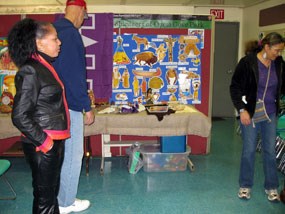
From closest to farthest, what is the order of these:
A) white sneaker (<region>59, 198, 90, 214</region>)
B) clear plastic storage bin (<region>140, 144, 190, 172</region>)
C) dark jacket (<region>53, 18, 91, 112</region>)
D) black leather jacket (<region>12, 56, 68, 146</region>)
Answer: black leather jacket (<region>12, 56, 68, 146</region>), dark jacket (<region>53, 18, 91, 112</region>), white sneaker (<region>59, 198, 90, 214</region>), clear plastic storage bin (<region>140, 144, 190, 172</region>)

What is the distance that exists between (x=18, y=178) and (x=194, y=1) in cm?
426

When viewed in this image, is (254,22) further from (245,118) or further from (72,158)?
(72,158)

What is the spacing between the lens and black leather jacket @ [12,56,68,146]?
1.47m

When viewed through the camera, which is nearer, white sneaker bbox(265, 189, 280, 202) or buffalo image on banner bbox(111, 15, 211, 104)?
white sneaker bbox(265, 189, 280, 202)

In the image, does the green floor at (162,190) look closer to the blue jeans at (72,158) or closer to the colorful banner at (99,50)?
the blue jeans at (72,158)

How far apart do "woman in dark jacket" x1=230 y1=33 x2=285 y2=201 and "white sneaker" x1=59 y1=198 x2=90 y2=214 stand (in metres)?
1.34

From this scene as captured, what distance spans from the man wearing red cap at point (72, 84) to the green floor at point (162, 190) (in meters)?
0.39

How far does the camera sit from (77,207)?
2.38m

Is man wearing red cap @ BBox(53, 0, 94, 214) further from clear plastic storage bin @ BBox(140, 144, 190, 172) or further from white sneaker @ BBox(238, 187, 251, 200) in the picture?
white sneaker @ BBox(238, 187, 251, 200)

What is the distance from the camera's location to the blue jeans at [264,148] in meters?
2.39

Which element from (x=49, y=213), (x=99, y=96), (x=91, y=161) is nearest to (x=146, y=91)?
(x=99, y=96)

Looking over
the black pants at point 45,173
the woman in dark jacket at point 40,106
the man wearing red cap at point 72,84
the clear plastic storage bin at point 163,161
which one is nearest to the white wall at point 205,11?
the clear plastic storage bin at point 163,161

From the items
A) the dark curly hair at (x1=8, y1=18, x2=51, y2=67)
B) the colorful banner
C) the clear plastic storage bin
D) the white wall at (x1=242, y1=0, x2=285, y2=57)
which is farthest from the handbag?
the white wall at (x1=242, y1=0, x2=285, y2=57)

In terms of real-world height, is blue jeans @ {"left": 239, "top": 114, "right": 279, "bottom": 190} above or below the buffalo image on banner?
below
